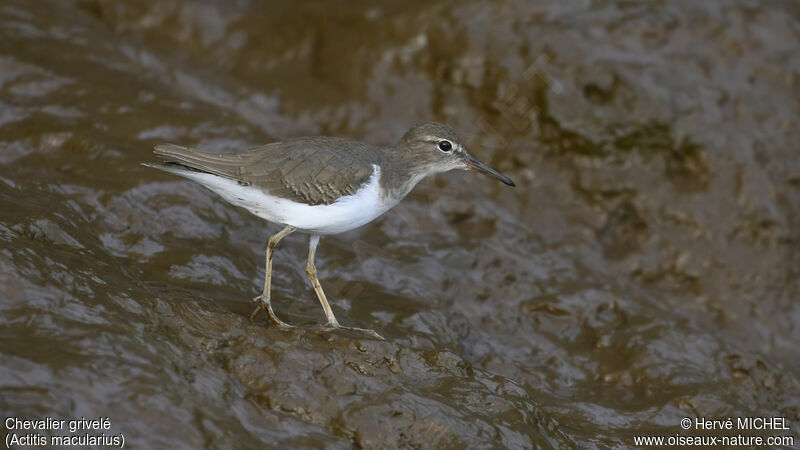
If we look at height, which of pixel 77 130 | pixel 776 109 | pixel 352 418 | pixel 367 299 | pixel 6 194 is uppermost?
pixel 776 109

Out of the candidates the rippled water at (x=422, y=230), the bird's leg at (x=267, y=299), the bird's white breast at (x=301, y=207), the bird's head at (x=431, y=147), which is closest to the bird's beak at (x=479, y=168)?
the bird's head at (x=431, y=147)

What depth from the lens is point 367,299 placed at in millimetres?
7137

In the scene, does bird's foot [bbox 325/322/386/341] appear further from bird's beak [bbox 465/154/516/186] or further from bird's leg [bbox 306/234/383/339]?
bird's beak [bbox 465/154/516/186]

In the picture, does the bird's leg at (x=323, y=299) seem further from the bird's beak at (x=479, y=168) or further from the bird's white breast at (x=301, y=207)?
the bird's beak at (x=479, y=168)

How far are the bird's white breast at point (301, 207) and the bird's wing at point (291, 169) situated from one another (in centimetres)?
5

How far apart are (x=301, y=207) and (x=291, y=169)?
313mm

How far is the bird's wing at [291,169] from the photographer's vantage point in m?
6.03

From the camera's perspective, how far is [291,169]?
6156mm

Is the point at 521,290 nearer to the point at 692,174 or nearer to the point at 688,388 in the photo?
the point at 688,388

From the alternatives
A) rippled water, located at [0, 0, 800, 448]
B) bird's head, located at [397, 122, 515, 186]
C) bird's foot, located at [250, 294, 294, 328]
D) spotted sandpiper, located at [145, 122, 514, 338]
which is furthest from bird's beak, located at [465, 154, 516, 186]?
bird's foot, located at [250, 294, 294, 328]

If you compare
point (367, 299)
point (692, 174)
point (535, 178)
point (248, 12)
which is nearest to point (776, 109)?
point (692, 174)

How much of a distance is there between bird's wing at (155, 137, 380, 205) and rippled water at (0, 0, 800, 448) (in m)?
0.95

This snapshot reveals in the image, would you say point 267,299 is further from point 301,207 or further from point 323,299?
point 301,207

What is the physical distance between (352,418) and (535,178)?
5116mm
